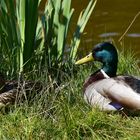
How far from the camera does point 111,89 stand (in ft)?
18.2

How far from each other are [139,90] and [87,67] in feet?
4.60

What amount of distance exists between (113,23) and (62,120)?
5.41 m

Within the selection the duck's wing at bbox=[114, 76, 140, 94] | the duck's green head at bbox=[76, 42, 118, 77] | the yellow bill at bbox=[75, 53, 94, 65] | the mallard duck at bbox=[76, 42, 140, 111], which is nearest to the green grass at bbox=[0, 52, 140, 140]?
the mallard duck at bbox=[76, 42, 140, 111]

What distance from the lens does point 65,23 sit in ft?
21.3

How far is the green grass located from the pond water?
2.61 m

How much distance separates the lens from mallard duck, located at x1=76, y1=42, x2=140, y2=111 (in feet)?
17.7

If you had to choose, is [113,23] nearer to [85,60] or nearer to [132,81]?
[85,60]

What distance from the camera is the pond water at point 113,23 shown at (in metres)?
9.04

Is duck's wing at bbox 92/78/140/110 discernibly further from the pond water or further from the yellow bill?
the pond water

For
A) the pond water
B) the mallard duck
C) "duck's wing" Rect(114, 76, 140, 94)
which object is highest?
"duck's wing" Rect(114, 76, 140, 94)

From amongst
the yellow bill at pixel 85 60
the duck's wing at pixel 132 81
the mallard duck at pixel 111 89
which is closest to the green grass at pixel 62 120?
the mallard duck at pixel 111 89

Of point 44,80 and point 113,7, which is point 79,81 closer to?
point 44,80

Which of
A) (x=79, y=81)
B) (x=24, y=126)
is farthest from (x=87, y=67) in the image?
(x=24, y=126)

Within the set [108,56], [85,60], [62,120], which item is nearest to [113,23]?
[85,60]
